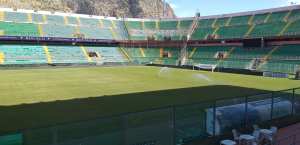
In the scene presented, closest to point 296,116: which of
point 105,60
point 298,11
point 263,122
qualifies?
point 263,122

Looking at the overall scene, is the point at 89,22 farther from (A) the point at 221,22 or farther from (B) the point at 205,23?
(A) the point at 221,22

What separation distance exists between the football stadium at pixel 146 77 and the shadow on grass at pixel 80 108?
2.4 inches

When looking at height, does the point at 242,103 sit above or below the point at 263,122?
above

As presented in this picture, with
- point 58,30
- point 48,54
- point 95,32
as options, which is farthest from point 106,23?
point 48,54

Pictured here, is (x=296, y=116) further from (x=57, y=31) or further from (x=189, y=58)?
(x=57, y=31)

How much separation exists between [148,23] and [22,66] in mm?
36069

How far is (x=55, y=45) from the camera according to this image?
57750 millimetres

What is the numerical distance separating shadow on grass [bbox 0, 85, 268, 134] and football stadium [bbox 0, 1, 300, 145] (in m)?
0.06

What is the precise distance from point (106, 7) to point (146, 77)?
107m

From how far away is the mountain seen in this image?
112000 millimetres

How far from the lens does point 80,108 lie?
16.0 metres

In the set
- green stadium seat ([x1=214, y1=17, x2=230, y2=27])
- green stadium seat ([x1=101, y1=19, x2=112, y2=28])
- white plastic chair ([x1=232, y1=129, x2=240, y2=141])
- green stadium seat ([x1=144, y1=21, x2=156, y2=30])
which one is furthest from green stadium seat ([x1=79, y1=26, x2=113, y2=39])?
white plastic chair ([x1=232, y1=129, x2=240, y2=141])

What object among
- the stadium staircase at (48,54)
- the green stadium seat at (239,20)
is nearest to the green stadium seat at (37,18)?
the stadium staircase at (48,54)

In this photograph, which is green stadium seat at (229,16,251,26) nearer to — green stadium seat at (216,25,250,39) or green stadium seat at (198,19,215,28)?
green stadium seat at (216,25,250,39)
